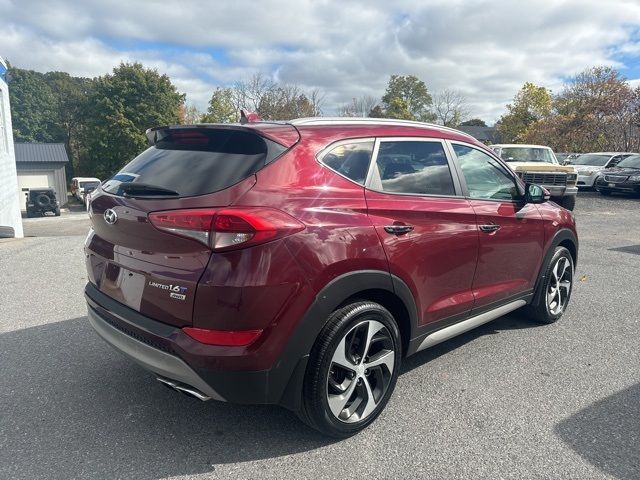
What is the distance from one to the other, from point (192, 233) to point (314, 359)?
912mm

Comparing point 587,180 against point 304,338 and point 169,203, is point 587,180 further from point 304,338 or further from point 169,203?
point 169,203

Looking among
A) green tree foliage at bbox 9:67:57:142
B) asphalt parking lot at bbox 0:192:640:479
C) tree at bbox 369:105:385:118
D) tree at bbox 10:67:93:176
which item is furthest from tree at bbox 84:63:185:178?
asphalt parking lot at bbox 0:192:640:479

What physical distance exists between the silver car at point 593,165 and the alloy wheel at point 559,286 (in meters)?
17.9

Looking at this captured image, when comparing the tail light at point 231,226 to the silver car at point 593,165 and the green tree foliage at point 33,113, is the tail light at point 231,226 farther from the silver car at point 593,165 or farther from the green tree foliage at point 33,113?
the green tree foliage at point 33,113

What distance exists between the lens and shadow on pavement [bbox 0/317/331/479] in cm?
249

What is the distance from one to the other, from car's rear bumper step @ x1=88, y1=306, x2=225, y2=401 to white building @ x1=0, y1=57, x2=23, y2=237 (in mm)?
11129

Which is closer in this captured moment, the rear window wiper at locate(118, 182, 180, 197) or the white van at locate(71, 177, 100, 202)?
the rear window wiper at locate(118, 182, 180, 197)

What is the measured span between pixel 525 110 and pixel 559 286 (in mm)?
50626

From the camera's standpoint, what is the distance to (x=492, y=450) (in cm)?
265

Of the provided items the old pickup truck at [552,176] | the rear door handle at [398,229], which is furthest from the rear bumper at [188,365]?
the old pickup truck at [552,176]

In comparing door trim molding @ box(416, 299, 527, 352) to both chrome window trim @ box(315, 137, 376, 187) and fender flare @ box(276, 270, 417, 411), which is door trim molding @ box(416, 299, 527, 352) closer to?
fender flare @ box(276, 270, 417, 411)

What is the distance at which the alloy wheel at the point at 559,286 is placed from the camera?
457 cm

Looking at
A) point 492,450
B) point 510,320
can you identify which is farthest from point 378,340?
point 510,320

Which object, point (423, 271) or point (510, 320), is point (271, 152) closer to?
point (423, 271)
